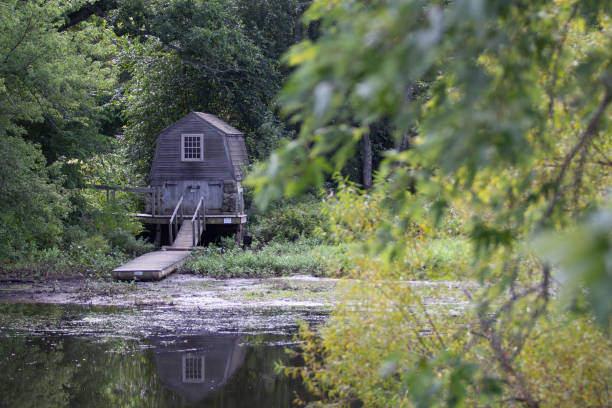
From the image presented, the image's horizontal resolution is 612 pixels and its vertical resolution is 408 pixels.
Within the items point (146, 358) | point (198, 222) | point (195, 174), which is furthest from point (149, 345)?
point (195, 174)

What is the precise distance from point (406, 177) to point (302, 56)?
Result: 130 cm

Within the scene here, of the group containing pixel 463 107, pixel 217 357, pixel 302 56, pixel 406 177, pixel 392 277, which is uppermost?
pixel 302 56

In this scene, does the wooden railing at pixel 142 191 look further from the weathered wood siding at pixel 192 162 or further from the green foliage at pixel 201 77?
the green foliage at pixel 201 77

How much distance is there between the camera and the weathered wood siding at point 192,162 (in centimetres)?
2680

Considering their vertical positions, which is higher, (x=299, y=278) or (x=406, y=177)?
(x=406, y=177)

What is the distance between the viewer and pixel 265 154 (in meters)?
30.4

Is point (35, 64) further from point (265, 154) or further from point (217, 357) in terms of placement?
point (265, 154)

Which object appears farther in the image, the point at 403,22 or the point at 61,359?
the point at 61,359

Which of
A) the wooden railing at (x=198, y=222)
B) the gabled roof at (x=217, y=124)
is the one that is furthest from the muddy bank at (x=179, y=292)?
the gabled roof at (x=217, y=124)

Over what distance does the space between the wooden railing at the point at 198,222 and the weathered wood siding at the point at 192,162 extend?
1175 mm

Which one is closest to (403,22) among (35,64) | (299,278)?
(35,64)

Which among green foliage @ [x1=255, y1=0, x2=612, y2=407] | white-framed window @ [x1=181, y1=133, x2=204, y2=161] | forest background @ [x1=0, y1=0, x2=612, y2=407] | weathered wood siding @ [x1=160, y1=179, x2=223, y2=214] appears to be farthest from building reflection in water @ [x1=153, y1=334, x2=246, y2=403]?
white-framed window @ [x1=181, y1=133, x2=204, y2=161]

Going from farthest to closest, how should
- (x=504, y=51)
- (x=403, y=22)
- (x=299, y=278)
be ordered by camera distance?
(x=299, y=278) → (x=504, y=51) → (x=403, y=22)

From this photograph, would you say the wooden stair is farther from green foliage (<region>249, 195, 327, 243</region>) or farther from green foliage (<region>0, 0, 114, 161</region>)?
green foliage (<region>0, 0, 114, 161</region>)
